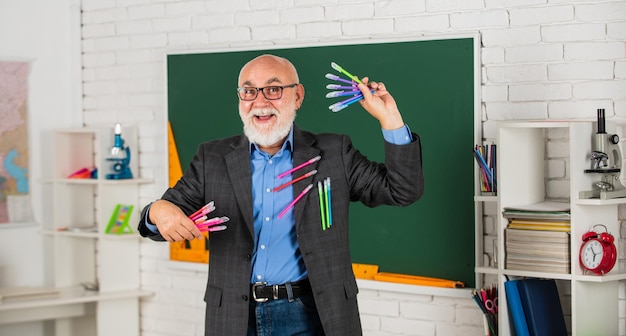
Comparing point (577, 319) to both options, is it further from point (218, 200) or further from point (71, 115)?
point (71, 115)

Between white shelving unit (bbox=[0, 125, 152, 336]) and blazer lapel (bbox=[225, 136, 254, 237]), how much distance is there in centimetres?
180

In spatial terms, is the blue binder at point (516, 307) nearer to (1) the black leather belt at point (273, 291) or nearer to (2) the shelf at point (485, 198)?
(2) the shelf at point (485, 198)

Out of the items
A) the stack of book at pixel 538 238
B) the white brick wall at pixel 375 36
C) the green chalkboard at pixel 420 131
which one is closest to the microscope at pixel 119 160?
the white brick wall at pixel 375 36

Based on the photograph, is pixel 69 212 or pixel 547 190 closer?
pixel 547 190

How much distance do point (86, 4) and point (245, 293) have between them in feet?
8.82

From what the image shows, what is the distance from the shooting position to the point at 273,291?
2.81 metres

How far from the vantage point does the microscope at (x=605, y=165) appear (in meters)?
3.20

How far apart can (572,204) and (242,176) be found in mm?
1206

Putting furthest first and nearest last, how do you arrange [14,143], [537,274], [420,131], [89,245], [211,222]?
[89,245] < [14,143] < [420,131] < [537,274] < [211,222]

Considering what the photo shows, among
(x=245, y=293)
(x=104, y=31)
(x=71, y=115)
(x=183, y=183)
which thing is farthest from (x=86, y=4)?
(x=245, y=293)

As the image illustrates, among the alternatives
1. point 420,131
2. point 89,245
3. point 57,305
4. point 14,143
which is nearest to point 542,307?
point 420,131

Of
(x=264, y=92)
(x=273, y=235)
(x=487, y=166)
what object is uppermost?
(x=264, y=92)

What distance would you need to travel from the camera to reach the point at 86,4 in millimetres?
4918

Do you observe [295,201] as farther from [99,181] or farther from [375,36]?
[99,181]
